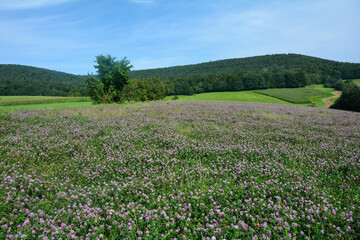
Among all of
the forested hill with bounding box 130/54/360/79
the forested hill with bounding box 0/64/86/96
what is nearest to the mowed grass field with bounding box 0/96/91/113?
the forested hill with bounding box 0/64/86/96

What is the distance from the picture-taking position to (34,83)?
120 metres

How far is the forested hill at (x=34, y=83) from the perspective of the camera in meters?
108

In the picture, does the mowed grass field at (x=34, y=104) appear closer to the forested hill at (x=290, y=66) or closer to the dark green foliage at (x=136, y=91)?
the dark green foliage at (x=136, y=91)

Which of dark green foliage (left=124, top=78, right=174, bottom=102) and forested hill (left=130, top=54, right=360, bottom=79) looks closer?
dark green foliage (left=124, top=78, right=174, bottom=102)

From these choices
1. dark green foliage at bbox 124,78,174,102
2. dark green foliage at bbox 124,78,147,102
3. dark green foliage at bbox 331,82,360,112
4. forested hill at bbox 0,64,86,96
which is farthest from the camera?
forested hill at bbox 0,64,86,96

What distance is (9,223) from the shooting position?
9.74 feet

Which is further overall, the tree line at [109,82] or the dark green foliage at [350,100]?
the tree line at [109,82]

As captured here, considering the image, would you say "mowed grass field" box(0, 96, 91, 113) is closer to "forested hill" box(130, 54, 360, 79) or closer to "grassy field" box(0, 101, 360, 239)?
"grassy field" box(0, 101, 360, 239)

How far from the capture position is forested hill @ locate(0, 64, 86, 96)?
107738 millimetres

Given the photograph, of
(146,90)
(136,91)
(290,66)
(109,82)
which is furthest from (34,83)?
(290,66)

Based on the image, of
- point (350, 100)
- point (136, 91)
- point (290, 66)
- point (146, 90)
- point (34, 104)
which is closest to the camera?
point (350, 100)

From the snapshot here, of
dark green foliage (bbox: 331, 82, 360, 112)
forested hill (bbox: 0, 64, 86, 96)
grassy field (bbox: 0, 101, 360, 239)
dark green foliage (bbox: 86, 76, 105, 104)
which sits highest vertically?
forested hill (bbox: 0, 64, 86, 96)

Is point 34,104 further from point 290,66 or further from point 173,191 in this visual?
point 290,66

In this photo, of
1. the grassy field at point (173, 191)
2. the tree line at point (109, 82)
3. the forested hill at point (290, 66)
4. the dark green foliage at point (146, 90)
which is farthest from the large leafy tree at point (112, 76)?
the forested hill at point (290, 66)
